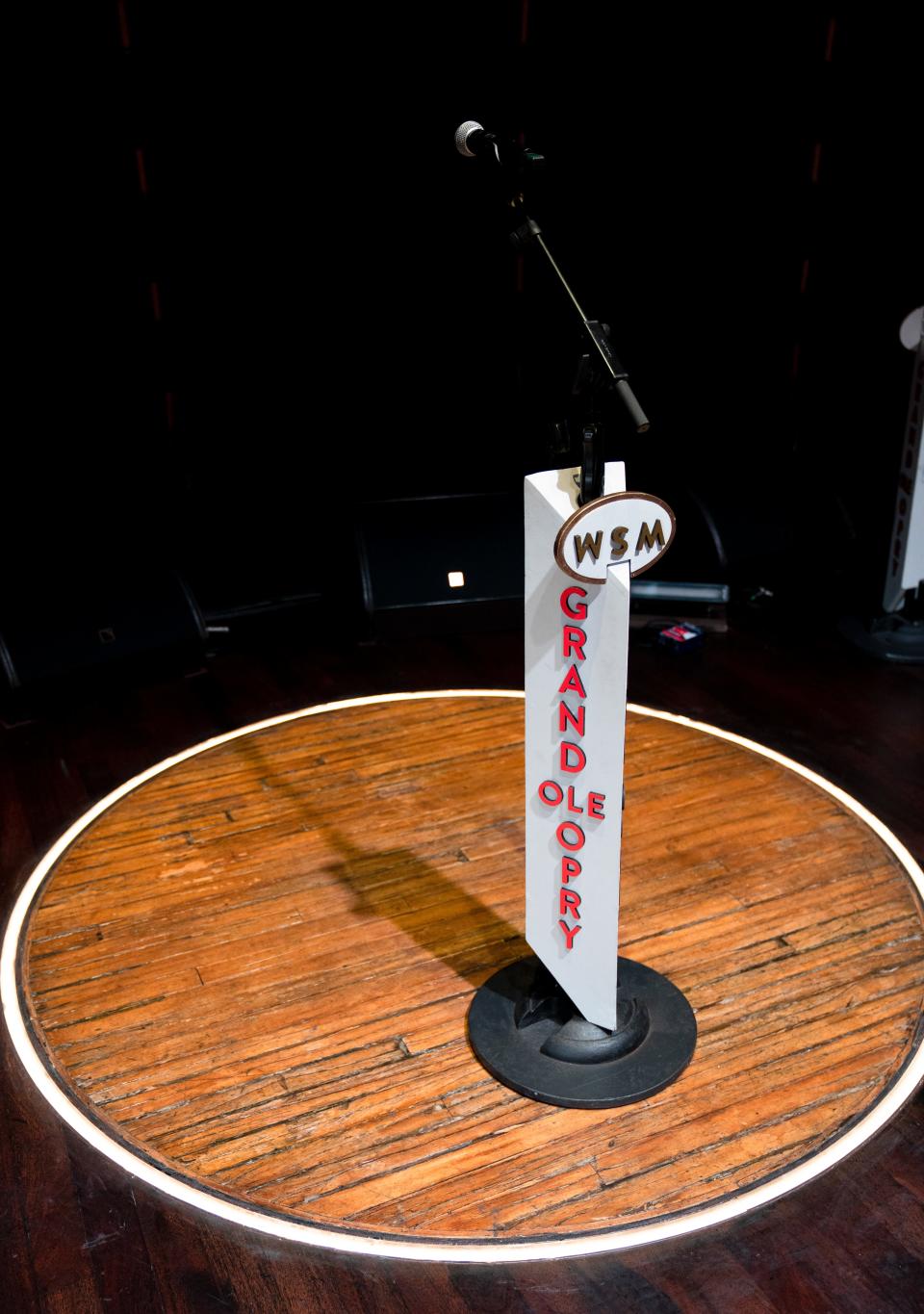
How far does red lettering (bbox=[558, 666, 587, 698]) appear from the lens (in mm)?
2496

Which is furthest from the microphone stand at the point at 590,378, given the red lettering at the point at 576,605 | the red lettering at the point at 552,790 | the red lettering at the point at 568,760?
the red lettering at the point at 552,790

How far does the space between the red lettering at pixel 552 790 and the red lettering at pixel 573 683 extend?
9.5 inches

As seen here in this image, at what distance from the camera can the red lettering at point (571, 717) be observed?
2.52m

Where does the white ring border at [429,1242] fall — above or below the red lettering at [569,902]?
below

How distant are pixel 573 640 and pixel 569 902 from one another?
0.65 metres

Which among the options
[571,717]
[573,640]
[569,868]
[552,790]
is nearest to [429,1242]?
[569,868]

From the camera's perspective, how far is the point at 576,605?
2.43 meters

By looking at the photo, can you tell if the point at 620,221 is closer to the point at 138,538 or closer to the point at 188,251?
the point at 188,251

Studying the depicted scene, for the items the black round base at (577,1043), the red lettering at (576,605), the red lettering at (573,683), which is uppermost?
the red lettering at (576,605)

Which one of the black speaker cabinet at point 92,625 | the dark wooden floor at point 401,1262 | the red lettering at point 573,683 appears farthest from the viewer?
the black speaker cabinet at point 92,625

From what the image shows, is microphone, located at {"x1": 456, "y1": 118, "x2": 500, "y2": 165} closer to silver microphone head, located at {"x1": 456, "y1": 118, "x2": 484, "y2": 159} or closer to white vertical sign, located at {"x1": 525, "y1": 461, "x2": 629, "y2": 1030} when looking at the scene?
silver microphone head, located at {"x1": 456, "y1": 118, "x2": 484, "y2": 159}

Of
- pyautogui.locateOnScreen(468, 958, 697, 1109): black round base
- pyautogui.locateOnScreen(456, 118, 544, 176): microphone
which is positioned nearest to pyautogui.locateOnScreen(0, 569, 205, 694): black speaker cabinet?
pyautogui.locateOnScreen(468, 958, 697, 1109): black round base

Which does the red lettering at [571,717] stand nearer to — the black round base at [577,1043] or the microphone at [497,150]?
the black round base at [577,1043]

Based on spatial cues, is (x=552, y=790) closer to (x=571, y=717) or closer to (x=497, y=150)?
(x=571, y=717)
